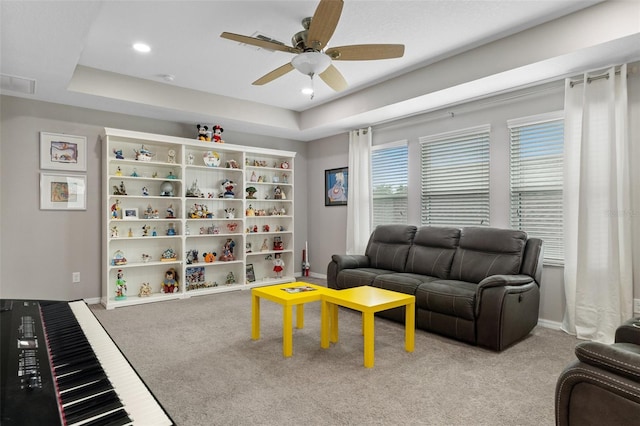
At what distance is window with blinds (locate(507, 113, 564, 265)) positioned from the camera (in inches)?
146

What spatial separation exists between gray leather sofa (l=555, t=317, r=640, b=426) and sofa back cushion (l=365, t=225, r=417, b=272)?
9.57 feet

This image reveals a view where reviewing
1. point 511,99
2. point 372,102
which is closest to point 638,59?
A: point 511,99

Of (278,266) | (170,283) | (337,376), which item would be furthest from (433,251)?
(170,283)

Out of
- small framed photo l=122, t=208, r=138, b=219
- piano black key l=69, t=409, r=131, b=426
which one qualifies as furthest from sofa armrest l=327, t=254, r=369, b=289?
piano black key l=69, t=409, r=131, b=426

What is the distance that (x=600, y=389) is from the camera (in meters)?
1.40

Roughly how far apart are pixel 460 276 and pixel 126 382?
3.54m

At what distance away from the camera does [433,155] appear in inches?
189

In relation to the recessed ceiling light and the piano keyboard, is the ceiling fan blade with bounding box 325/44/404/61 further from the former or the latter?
the piano keyboard

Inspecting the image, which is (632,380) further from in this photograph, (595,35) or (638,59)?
(638,59)

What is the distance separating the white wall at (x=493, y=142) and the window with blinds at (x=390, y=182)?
126mm

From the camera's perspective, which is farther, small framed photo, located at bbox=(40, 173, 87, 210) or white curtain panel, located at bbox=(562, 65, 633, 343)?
small framed photo, located at bbox=(40, 173, 87, 210)

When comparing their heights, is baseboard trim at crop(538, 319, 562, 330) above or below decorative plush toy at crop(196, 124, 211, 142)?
below

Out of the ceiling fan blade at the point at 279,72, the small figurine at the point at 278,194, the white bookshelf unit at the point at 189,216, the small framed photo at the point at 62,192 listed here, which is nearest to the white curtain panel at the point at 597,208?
the ceiling fan blade at the point at 279,72

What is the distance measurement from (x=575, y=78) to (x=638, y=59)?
0.45 metres
